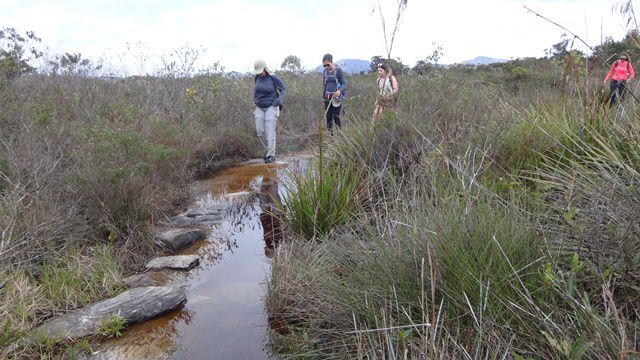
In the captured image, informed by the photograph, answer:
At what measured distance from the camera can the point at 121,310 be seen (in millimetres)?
3887

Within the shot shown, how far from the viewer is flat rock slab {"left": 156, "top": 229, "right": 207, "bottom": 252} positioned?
5.39 metres

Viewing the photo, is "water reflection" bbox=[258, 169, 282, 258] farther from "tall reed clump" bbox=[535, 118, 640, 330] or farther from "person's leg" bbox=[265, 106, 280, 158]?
"tall reed clump" bbox=[535, 118, 640, 330]

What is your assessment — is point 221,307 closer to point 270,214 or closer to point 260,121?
point 270,214

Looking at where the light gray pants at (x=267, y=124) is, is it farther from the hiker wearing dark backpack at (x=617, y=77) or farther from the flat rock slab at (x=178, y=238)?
the hiker wearing dark backpack at (x=617, y=77)

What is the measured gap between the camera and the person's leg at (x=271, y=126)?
8.97 m

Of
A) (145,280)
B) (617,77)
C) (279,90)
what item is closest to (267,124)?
(279,90)

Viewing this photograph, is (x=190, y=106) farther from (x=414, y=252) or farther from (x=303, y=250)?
(x=414, y=252)

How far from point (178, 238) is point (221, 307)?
153cm

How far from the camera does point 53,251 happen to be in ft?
14.2

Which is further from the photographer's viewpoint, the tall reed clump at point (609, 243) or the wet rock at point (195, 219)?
the wet rock at point (195, 219)

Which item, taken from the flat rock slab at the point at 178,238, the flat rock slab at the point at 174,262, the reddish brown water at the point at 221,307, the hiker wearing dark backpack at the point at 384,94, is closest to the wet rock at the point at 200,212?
the reddish brown water at the point at 221,307

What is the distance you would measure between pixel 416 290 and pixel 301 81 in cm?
1559

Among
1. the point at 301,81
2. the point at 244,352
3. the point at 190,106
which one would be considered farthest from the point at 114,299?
the point at 301,81

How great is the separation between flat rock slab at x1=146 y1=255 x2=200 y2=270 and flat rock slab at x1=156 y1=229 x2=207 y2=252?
30 centimetres
